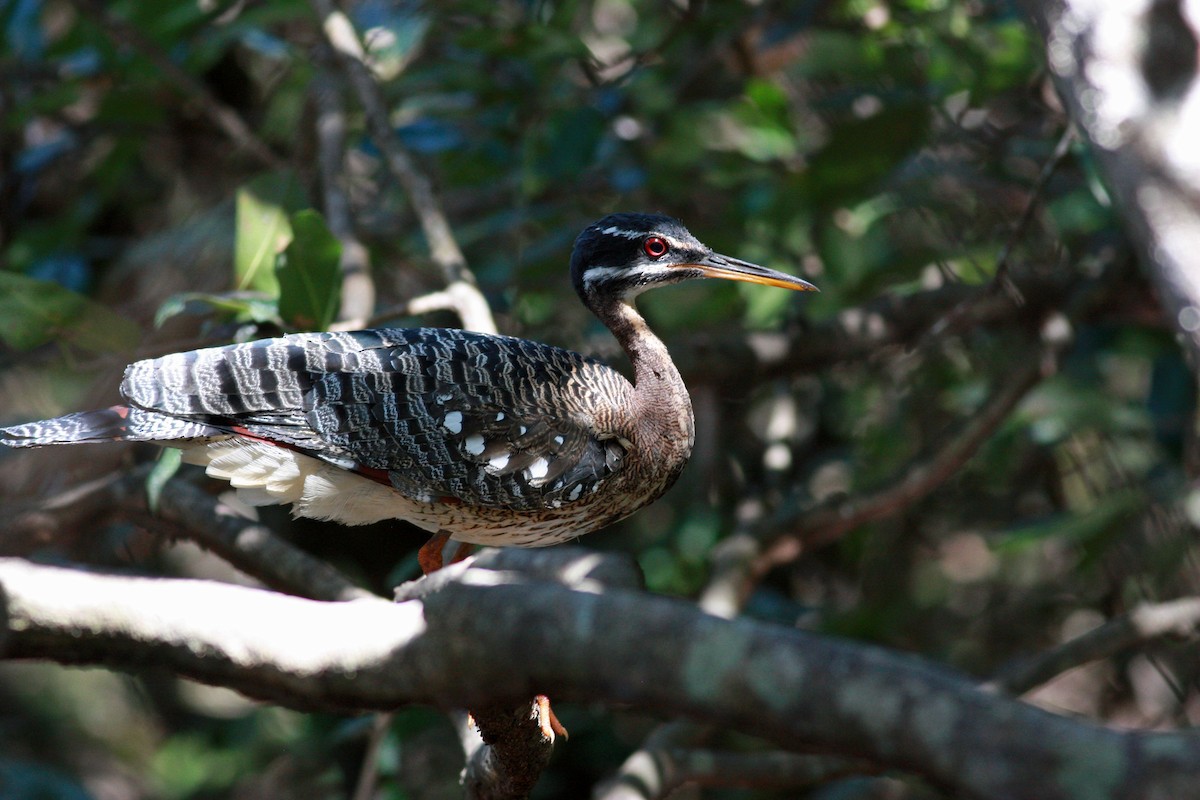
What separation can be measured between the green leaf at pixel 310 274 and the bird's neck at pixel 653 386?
964mm

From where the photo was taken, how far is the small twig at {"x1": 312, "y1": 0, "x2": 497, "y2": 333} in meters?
4.34

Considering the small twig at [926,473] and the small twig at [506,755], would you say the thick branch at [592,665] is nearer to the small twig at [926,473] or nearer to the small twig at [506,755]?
the small twig at [506,755]

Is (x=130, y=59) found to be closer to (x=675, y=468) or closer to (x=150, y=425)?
(x=150, y=425)

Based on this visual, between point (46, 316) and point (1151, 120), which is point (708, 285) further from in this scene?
point (1151, 120)

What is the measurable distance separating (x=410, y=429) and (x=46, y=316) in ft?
4.17

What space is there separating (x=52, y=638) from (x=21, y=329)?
2.04 metres

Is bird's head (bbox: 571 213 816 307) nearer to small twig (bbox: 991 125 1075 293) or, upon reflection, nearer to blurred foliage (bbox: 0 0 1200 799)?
small twig (bbox: 991 125 1075 293)

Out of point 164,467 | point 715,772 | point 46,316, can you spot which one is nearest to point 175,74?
point 46,316

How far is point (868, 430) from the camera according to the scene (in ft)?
19.6

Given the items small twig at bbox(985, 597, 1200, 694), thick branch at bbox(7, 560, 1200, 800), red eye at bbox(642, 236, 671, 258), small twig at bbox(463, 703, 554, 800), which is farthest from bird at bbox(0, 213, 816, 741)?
small twig at bbox(985, 597, 1200, 694)

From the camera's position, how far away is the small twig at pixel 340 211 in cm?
454

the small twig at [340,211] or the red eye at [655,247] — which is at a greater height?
the red eye at [655,247]

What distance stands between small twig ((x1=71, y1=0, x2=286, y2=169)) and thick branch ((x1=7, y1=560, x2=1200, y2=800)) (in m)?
3.53

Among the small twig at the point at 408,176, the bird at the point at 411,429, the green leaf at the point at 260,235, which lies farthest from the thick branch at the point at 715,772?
the green leaf at the point at 260,235
